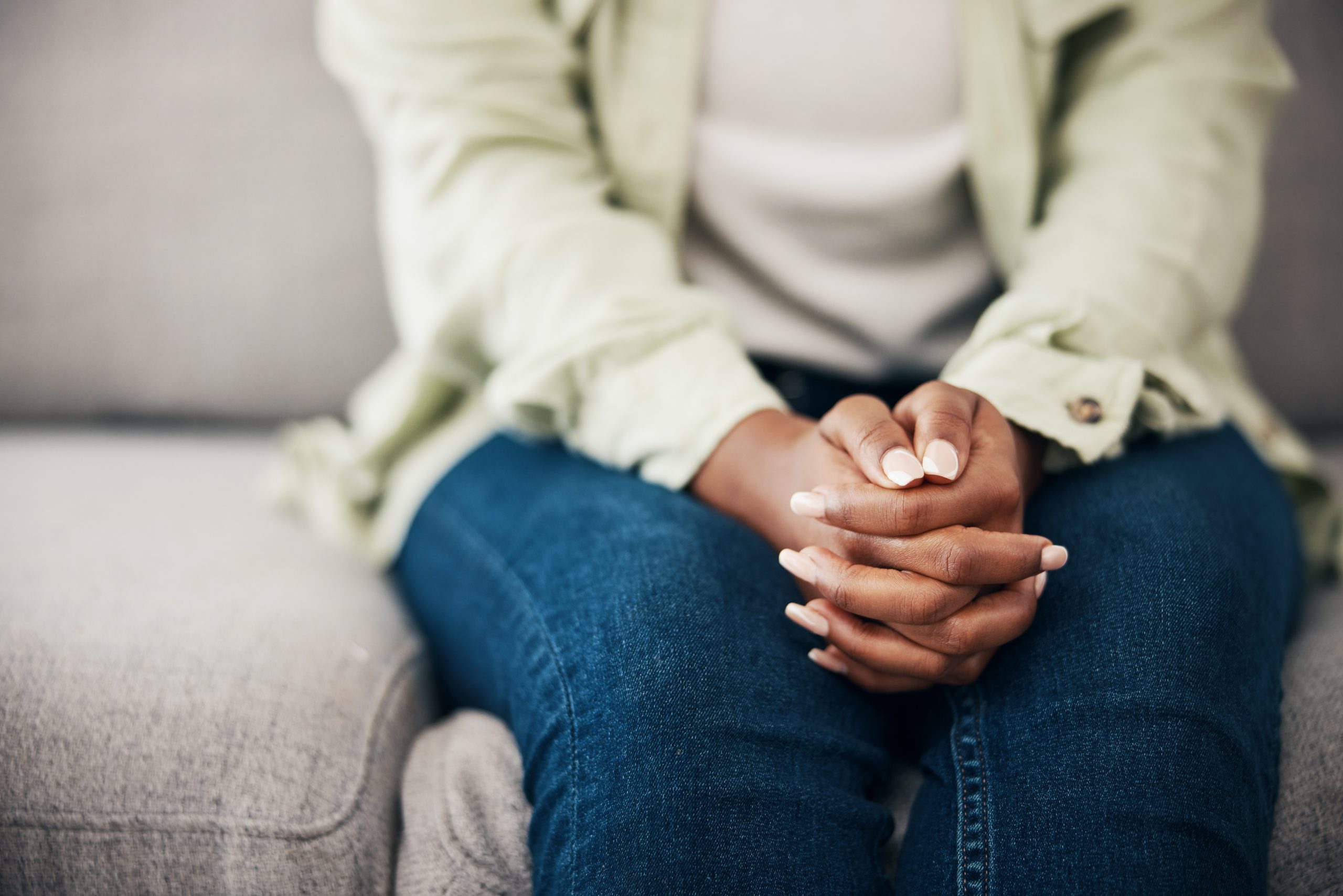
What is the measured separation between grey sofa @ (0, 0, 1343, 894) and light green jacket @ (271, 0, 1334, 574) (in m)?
0.20

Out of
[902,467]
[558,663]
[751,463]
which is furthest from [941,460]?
[558,663]

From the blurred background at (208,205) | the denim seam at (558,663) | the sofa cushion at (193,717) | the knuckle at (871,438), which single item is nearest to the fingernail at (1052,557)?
the knuckle at (871,438)

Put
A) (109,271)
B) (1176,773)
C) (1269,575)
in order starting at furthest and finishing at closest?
(109,271), (1269,575), (1176,773)

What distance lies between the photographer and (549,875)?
439 millimetres

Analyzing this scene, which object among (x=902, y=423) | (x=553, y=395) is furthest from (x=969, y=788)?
(x=553, y=395)

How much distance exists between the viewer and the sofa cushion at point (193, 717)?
0.48 metres

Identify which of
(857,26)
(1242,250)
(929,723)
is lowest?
(929,723)

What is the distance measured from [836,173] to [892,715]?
0.44 m

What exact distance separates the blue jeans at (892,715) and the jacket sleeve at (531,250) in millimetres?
68

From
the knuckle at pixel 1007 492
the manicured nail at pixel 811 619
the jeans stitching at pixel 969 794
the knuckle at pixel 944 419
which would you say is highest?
the knuckle at pixel 944 419

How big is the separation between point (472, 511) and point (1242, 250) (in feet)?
2.28

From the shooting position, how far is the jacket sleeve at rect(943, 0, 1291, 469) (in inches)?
21.7

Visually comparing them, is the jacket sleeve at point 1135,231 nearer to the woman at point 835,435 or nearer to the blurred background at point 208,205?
the woman at point 835,435

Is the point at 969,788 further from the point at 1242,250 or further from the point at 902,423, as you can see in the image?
the point at 1242,250
